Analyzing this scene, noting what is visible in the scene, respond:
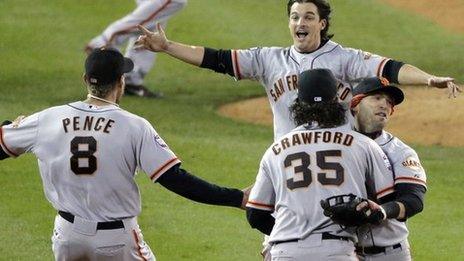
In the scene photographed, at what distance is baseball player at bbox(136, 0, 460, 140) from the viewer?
7.11 metres

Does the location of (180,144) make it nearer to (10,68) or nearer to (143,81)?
(143,81)

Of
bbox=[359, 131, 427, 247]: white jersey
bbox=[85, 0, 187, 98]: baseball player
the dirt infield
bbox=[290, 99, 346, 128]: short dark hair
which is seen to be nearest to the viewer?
bbox=[290, 99, 346, 128]: short dark hair

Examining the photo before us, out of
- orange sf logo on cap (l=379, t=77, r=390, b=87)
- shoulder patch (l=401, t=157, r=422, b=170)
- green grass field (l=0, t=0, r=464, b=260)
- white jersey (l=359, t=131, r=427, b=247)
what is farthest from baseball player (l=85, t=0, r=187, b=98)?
shoulder patch (l=401, t=157, r=422, b=170)

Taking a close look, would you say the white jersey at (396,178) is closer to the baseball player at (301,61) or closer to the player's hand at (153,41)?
the baseball player at (301,61)

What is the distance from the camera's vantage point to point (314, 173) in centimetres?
570

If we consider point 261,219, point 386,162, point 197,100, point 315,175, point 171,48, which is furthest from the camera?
point 197,100

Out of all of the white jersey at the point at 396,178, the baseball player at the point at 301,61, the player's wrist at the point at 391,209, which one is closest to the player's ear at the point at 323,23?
the baseball player at the point at 301,61

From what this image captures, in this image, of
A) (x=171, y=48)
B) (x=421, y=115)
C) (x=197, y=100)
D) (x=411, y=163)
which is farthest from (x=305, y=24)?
(x=197, y=100)

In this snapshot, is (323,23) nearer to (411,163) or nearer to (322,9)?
(322,9)

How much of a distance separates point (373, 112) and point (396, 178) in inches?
20.6

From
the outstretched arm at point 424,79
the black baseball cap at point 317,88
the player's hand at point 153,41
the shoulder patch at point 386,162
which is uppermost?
the black baseball cap at point 317,88

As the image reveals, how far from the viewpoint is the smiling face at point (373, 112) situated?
6.50 m

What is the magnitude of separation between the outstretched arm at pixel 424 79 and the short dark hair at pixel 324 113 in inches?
42.8

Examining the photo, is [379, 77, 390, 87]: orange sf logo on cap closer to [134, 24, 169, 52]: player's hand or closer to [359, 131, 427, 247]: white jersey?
[359, 131, 427, 247]: white jersey
